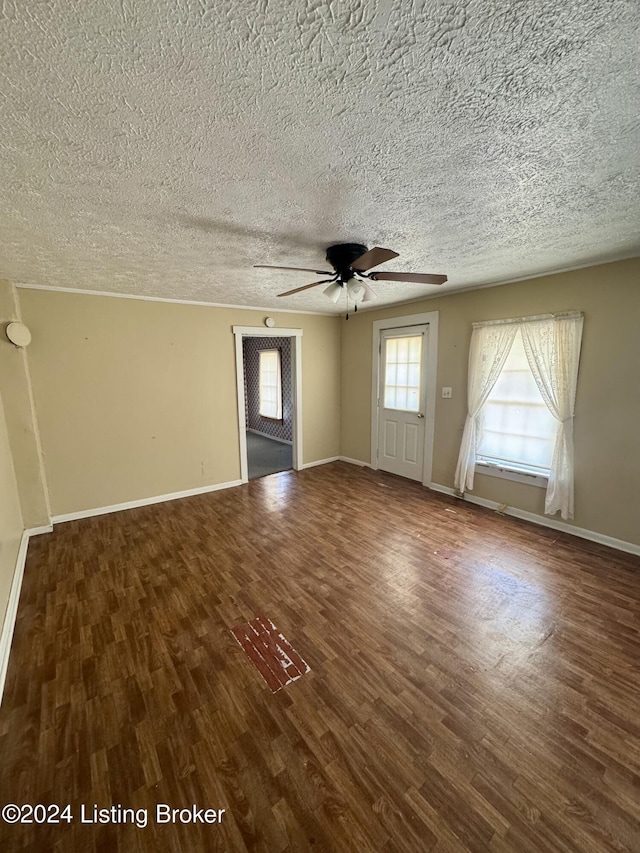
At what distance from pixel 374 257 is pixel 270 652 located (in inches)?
90.5

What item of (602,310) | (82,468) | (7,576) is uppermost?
(602,310)

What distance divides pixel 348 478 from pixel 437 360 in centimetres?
203

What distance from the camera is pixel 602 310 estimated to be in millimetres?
2736

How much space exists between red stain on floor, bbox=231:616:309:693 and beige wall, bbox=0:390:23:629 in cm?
141

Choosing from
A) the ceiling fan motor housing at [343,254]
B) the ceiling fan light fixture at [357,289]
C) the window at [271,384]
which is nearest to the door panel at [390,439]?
the ceiling fan light fixture at [357,289]

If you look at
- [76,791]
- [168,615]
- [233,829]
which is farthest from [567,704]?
[168,615]

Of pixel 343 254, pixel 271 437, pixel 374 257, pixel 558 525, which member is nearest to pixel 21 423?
pixel 343 254

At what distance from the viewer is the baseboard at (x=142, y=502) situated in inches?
135

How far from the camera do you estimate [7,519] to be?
2.41m

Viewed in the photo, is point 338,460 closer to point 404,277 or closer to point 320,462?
point 320,462

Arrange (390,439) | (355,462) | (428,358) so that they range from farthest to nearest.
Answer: (355,462) < (390,439) < (428,358)

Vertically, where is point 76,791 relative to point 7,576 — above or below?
below

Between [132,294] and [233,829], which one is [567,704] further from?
[132,294]

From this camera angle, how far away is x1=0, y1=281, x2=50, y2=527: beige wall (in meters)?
2.88
